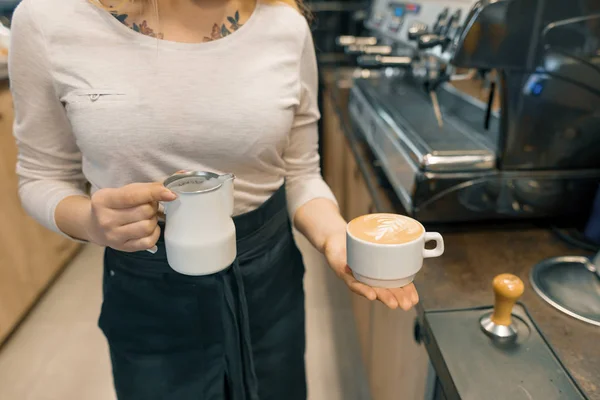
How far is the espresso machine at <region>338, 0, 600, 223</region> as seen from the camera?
74 centimetres

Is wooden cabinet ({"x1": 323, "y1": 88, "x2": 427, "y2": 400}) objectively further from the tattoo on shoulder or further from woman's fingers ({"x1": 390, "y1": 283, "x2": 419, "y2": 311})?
the tattoo on shoulder

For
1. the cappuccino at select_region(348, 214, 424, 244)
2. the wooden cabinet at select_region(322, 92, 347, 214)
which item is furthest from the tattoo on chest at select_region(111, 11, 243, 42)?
the wooden cabinet at select_region(322, 92, 347, 214)

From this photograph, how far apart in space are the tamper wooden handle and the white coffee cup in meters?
0.12

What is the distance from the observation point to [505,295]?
620mm

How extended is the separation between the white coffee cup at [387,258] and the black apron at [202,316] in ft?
0.74

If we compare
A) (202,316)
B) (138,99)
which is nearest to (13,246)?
(202,316)

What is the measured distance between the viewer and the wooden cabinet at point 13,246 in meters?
1.68

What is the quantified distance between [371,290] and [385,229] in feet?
0.25

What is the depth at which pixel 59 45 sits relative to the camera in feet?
1.94

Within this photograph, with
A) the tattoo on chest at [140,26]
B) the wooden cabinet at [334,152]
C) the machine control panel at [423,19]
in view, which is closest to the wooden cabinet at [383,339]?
the wooden cabinet at [334,152]

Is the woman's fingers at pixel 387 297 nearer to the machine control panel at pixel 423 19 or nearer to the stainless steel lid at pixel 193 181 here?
the stainless steel lid at pixel 193 181

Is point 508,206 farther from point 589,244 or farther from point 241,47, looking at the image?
point 241,47

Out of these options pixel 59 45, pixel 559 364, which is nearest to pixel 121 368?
pixel 59 45

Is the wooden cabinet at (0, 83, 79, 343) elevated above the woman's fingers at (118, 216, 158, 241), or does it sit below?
below
